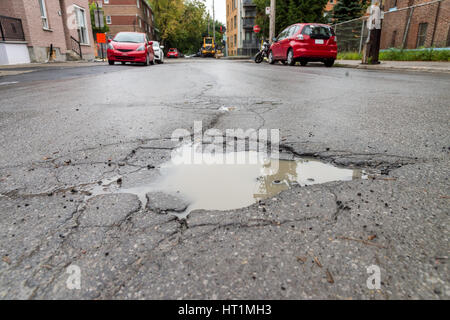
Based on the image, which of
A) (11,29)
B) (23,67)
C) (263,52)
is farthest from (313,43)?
(11,29)

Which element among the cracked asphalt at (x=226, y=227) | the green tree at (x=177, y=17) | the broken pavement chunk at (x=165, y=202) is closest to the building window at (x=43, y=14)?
the cracked asphalt at (x=226, y=227)

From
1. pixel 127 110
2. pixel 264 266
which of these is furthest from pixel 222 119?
pixel 264 266

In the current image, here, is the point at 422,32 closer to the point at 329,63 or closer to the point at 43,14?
the point at 329,63

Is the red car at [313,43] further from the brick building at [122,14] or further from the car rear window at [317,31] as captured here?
the brick building at [122,14]

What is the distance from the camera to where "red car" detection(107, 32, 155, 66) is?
46.4ft

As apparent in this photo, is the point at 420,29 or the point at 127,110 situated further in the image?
the point at 420,29

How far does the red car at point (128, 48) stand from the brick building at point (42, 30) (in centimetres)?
473

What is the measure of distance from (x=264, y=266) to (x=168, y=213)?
62 centimetres

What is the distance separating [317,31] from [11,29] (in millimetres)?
14249

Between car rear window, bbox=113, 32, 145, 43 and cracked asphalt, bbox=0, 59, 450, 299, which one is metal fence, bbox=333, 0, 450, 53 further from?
cracked asphalt, bbox=0, 59, 450, 299

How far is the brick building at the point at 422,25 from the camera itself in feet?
52.1

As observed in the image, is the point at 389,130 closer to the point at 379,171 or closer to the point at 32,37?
the point at 379,171
